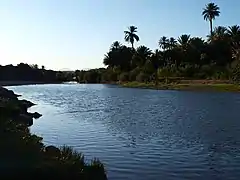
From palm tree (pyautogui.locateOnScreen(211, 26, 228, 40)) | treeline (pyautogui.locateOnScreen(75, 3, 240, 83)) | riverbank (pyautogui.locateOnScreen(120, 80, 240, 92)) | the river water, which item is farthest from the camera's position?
palm tree (pyautogui.locateOnScreen(211, 26, 228, 40))

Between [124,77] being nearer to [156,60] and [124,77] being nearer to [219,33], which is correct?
[156,60]

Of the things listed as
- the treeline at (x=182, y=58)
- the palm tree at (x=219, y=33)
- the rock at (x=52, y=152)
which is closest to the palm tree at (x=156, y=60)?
the treeline at (x=182, y=58)

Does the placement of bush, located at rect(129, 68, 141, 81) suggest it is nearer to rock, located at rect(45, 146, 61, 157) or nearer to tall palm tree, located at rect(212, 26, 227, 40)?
tall palm tree, located at rect(212, 26, 227, 40)

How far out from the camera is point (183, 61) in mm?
125312

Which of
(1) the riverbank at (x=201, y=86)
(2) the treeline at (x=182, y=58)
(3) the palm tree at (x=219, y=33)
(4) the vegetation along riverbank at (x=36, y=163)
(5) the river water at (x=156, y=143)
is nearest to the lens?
(4) the vegetation along riverbank at (x=36, y=163)

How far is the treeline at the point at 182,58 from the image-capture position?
110781mm

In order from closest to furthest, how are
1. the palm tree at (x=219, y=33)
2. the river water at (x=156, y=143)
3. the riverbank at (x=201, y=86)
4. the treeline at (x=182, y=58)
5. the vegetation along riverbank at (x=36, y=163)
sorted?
the vegetation along riverbank at (x=36, y=163) < the river water at (x=156, y=143) < the riverbank at (x=201, y=86) < the treeline at (x=182, y=58) < the palm tree at (x=219, y=33)

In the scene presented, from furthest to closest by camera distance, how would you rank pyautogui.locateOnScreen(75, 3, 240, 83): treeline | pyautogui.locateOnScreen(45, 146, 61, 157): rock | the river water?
pyautogui.locateOnScreen(75, 3, 240, 83): treeline < the river water < pyautogui.locateOnScreen(45, 146, 61, 157): rock

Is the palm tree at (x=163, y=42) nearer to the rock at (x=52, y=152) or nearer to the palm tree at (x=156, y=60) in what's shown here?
the palm tree at (x=156, y=60)

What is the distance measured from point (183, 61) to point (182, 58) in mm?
1198

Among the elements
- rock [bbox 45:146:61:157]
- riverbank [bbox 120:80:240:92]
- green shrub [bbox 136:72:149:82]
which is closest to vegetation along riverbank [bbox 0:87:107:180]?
rock [bbox 45:146:61:157]

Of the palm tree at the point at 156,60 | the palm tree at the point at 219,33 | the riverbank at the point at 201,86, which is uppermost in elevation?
the palm tree at the point at 219,33

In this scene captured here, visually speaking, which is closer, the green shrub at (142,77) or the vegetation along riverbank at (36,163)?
the vegetation along riverbank at (36,163)

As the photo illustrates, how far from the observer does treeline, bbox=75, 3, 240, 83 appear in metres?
111
